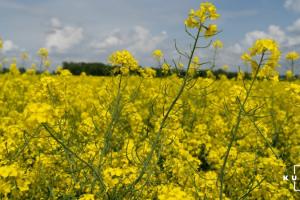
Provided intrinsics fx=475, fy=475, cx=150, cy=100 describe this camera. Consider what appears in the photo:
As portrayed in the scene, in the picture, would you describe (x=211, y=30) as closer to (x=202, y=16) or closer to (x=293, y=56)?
(x=202, y=16)

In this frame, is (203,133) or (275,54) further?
(203,133)

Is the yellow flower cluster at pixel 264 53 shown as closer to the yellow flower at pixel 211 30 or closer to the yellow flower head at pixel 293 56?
the yellow flower at pixel 211 30

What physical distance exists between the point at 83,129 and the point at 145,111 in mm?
2893

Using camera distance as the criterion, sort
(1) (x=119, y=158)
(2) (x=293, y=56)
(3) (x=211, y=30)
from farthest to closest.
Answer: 1. (2) (x=293, y=56)
2. (1) (x=119, y=158)
3. (3) (x=211, y=30)

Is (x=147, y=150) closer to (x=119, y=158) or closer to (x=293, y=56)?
(x=119, y=158)

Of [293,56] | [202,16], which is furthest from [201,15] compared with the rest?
[293,56]

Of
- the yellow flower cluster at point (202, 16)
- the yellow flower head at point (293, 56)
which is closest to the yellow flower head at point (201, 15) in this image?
the yellow flower cluster at point (202, 16)

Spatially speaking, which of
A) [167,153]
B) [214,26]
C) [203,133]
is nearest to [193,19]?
[214,26]

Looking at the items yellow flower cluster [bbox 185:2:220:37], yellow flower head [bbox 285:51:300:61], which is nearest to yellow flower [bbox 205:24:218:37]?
yellow flower cluster [bbox 185:2:220:37]

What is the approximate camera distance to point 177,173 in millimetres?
3801

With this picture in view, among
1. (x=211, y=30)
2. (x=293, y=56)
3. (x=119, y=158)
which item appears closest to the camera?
(x=211, y=30)

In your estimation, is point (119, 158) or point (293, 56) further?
point (293, 56)

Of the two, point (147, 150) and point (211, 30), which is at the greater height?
point (211, 30)

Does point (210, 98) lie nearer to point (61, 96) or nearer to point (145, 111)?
point (145, 111)
